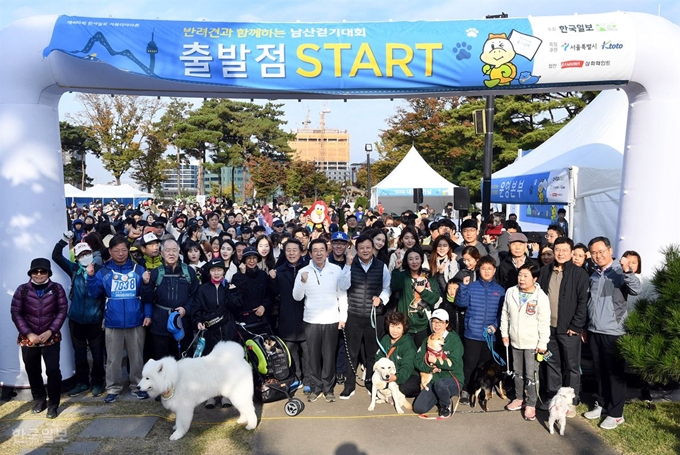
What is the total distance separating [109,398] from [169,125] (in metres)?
43.9

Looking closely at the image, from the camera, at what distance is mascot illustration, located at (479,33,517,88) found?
515cm

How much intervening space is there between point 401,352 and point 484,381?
33.7 inches

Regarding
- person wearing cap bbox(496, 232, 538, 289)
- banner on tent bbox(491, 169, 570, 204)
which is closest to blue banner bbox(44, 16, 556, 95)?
person wearing cap bbox(496, 232, 538, 289)

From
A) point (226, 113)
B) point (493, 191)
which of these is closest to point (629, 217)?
point (493, 191)

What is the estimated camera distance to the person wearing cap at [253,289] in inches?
199

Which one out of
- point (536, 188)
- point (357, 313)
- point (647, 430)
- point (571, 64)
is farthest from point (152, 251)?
point (536, 188)

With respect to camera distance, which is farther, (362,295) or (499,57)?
(499,57)

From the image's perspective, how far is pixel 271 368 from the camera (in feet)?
15.9

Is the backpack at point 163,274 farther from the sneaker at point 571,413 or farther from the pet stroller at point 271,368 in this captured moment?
the sneaker at point 571,413

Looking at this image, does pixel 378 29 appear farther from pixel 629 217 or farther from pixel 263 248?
pixel 629 217

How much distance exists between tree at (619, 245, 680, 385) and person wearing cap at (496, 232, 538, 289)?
3.61 feet

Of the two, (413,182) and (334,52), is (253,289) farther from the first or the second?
(413,182)

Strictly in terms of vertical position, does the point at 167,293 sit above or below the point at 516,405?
above

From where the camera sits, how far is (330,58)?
17.2ft
